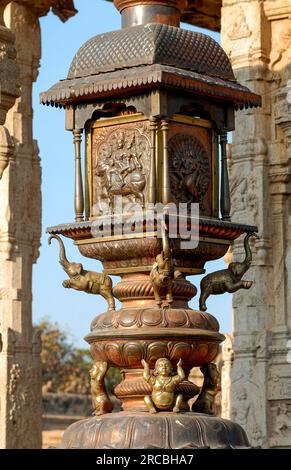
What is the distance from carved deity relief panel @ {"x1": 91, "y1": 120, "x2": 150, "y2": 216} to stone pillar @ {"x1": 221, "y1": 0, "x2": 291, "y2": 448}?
659cm

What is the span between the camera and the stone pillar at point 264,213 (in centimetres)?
1677

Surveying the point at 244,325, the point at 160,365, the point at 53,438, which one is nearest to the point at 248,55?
the point at 244,325

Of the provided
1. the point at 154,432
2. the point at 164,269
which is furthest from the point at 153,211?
the point at 154,432

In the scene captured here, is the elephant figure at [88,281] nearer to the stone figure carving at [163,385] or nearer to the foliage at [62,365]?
the stone figure carving at [163,385]

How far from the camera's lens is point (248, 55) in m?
17.3

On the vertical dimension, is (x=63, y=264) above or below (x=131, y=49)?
below

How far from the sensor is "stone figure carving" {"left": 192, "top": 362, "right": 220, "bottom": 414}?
401 inches

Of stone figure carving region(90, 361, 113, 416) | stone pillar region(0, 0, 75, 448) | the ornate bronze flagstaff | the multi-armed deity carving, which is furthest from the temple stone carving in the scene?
stone figure carving region(90, 361, 113, 416)

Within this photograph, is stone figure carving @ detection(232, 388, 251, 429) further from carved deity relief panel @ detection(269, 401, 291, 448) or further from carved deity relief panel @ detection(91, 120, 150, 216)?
→ carved deity relief panel @ detection(91, 120, 150, 216)

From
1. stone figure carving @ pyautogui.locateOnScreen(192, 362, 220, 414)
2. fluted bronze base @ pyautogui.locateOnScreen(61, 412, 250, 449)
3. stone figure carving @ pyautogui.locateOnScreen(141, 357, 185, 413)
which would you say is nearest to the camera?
fluted bronze base @ pyautogui.locateOnScreen(61, 412, 250, 449)

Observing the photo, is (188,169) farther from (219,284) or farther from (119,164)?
(219,284)

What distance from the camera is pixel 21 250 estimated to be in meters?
20.1
